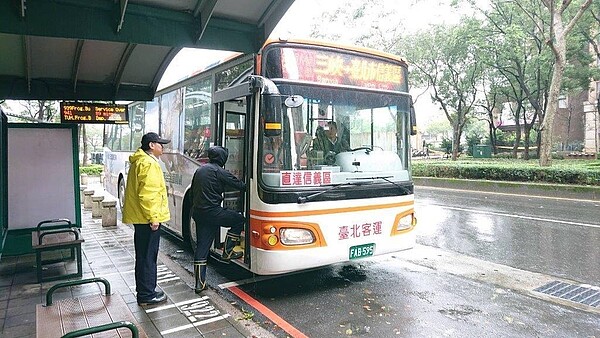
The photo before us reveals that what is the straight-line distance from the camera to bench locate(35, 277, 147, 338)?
2842mm

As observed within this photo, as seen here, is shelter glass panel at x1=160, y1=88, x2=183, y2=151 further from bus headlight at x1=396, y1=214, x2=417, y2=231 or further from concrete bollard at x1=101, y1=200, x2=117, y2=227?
bus headlight at x1=396, y1=214, x2=417, y2=231

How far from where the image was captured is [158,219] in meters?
4.58

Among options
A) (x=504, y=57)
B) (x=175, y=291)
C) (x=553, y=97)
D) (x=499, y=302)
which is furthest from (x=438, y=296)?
(x=504, y=57)

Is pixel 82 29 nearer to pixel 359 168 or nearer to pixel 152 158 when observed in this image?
pixel 152 158

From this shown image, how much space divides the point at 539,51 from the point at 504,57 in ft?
6.16

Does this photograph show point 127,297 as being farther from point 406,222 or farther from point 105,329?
point 406,222

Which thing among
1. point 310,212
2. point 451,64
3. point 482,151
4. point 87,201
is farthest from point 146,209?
point 482,151

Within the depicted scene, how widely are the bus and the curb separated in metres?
11.2

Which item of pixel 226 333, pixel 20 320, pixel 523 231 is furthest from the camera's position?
pixel 523 231

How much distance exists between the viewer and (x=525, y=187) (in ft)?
49.7

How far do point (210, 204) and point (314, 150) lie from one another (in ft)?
4.57

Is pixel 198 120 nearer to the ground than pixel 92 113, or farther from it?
nearer to the ground

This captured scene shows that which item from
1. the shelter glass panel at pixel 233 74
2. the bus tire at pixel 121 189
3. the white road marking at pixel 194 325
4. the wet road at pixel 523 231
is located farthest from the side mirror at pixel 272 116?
the bus tire at pixel 121 189

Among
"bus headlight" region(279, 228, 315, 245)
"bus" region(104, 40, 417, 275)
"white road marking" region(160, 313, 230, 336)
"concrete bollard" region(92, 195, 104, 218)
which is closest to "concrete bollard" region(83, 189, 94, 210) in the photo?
"concrete bollard" region(92, 195, 104, 218)
